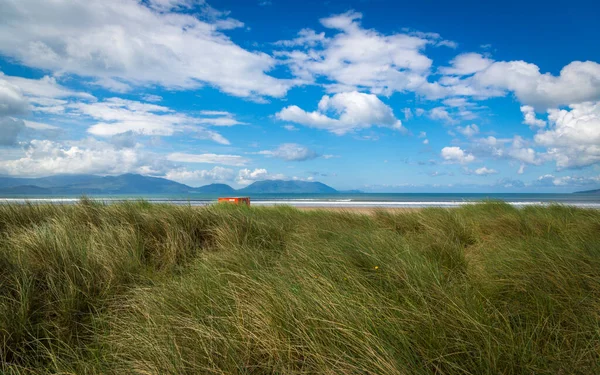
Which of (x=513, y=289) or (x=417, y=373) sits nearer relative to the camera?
(x=417, y=373)

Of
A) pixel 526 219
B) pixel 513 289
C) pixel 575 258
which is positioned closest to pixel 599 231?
pixel 526 219

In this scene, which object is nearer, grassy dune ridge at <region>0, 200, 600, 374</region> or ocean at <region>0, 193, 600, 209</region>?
grassy dune ridge at <region>0, 200, 600, 374</region>

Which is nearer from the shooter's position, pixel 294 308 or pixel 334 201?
pixel 294 308

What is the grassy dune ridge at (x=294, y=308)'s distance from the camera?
185 centimetres

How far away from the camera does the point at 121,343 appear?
2.19 meters

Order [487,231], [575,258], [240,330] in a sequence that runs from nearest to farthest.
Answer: [240,330], [575,258], [487,231]

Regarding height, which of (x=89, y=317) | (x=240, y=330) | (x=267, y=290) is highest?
(x=267, y=290)

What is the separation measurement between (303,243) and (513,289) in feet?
7.81

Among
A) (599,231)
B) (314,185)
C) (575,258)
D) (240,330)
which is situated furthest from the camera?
(314,185)

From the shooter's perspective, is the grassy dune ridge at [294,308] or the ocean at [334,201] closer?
the grassy dune ridge at [294,308]

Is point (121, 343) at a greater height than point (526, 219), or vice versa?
point (526, 219)

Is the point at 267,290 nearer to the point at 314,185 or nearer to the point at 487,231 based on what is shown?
the point at 487,231

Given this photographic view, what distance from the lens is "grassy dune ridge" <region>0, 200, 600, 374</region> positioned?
6.08 feet

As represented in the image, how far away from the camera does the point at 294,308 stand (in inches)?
88.6
